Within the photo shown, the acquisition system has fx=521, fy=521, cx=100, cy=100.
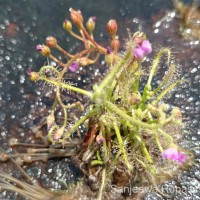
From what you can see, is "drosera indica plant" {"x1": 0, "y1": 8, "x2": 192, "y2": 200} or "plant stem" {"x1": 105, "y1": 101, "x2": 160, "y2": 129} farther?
"drosera indica plant" {"x1": 0, "y1": 8, "x2": 192, "y2": 200}

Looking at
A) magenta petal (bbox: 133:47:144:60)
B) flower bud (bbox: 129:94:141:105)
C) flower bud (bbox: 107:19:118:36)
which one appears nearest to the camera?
magenta petal (bbox: 133:47:144:60)

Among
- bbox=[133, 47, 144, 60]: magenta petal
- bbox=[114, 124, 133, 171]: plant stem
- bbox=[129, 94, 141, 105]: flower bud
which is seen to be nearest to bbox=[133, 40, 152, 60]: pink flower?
bbox=[133, 47, 144, 60]: magenta petal

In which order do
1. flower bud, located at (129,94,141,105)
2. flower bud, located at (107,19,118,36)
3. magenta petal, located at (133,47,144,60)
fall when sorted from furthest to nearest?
flower bud, located at (107,19,118,36) < flower bud, located at (129,94,141,105) < magenta petal, located at (133,47,144,60)

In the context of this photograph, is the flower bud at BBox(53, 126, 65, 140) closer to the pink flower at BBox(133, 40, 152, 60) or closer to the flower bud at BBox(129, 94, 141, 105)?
the flower bud at BBox(129, 94, 141, 105)

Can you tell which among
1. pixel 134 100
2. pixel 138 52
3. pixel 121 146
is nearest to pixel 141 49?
pixel 138 52

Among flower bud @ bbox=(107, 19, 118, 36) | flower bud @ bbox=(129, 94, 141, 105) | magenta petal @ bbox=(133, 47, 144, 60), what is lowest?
flower bud @ bbox=(129, 94, 141, 105)

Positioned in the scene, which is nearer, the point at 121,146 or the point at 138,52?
the point at 138,52

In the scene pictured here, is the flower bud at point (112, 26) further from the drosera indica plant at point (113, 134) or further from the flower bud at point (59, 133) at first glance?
the flower bud at point (59, 133)

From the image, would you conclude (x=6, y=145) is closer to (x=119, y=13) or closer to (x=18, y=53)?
(x=18, y=53)

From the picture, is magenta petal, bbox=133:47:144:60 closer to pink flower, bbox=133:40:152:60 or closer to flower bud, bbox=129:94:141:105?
pink flower, bbox=133:40:152:60

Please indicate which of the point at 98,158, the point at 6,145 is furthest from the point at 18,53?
the point at 98,158

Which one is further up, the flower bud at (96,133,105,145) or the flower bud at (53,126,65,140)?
the flower bud at (53,126,65,140)

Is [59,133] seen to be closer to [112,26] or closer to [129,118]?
[129,118]

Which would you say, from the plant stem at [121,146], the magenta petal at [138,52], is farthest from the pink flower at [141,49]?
the plant stem at [121,146]
